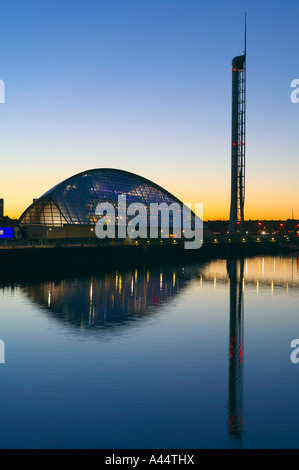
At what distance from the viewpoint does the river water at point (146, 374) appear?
13023 mm

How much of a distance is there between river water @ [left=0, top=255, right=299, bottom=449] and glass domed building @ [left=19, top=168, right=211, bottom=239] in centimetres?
7694

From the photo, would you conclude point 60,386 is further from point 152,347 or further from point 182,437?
point 152,347

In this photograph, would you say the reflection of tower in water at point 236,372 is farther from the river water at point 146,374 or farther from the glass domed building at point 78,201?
the glass domed building at point 78,201

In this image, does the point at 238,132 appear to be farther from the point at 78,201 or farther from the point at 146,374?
the point at 146,374

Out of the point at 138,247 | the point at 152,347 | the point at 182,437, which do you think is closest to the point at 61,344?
the point at 152,347

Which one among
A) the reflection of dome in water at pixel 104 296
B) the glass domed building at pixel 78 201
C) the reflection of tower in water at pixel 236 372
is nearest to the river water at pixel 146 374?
the reflection of tower in water at pixel 236 372

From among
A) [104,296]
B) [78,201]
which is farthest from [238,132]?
[104,296]

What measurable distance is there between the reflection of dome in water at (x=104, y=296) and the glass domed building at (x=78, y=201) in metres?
57.1

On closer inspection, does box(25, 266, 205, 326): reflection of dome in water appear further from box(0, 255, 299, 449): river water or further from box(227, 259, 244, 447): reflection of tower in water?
box(227, 259, 244, 447): reflection of tower in water

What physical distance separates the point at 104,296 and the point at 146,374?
22563 millimetres

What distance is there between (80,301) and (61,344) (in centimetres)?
1444

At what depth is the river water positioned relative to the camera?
42.7 feet

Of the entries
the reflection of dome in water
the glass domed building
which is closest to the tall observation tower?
the glass domed building

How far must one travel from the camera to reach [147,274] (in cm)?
6344
